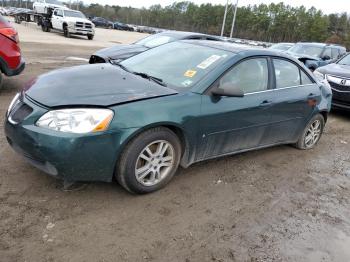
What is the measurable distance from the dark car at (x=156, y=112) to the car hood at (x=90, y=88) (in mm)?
10

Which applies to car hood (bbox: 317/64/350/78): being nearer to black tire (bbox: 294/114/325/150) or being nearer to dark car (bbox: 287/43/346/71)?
black tire (bbox: 294/114/325/150)

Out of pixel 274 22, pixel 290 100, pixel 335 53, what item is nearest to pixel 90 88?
pixel 290 100

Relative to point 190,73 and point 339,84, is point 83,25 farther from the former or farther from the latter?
point 190,73

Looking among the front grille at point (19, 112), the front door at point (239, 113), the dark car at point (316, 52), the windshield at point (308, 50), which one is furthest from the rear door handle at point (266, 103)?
the windshield at point (308, 50)

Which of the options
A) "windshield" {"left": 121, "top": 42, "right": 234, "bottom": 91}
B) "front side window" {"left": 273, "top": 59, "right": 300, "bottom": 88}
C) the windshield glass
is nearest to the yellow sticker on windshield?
"windshield" {"left": 121, "top": 42, "right": 234, "bottom": 91}

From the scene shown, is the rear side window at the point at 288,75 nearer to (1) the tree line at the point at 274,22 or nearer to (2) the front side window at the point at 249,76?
(2) the front side window at the point at 249,76

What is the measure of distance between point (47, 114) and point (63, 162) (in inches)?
18.3

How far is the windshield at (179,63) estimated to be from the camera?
4109mm

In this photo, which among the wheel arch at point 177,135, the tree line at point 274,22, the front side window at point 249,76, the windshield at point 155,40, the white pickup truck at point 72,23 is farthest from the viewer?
the tree line at point 274,22

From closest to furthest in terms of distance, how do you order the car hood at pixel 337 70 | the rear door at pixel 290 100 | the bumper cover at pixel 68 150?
1. the bumper cover at pixel 68 150
2. the rear door at pixel 290 100
3. the car hood at pixel 337 70

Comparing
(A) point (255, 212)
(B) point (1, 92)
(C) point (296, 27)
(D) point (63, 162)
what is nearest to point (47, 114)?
(D) point (63, 162)

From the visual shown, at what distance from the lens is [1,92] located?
714 centimetres

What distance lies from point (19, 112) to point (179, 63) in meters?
1.90

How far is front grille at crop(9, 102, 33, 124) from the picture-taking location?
3417mm
